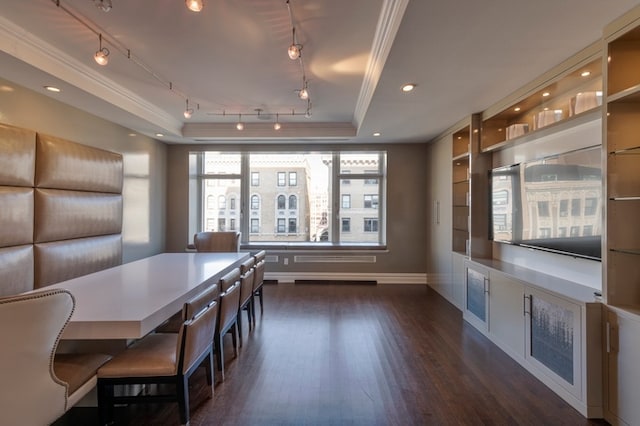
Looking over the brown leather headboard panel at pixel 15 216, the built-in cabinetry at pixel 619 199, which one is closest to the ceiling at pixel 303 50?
the built-in cabinetry at pixel 619 199

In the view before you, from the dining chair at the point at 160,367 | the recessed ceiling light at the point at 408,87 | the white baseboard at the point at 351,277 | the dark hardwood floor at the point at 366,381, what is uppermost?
the recessed ceiling light at the point at 408,87

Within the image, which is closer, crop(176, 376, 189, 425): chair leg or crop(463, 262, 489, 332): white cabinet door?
crop(176, 376, 189, 425): chair leg

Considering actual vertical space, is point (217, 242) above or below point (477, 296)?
above

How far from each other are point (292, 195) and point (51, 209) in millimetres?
3625

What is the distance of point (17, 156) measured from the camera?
2.59m

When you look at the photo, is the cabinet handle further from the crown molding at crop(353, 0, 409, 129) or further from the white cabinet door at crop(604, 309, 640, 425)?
the crown molding at crop(353, 0, 409, 129)

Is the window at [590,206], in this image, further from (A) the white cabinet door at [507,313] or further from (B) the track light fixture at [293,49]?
(B) the track light fixture at [293,49]

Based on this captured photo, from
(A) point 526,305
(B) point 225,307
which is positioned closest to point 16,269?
(B) point 225,307

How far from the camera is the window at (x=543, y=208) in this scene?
2.73 m

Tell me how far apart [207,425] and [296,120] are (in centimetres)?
401

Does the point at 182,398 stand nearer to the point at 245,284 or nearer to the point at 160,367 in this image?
the point at 160,367

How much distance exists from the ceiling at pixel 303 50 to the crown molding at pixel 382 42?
0.01 metres

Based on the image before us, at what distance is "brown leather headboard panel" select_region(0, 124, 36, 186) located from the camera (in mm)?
2482

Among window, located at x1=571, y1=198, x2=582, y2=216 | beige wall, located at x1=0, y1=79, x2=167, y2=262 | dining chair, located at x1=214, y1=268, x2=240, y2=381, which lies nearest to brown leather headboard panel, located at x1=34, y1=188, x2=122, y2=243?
beige wall, located at x1=0, y1=79, x2=167, y2=262
